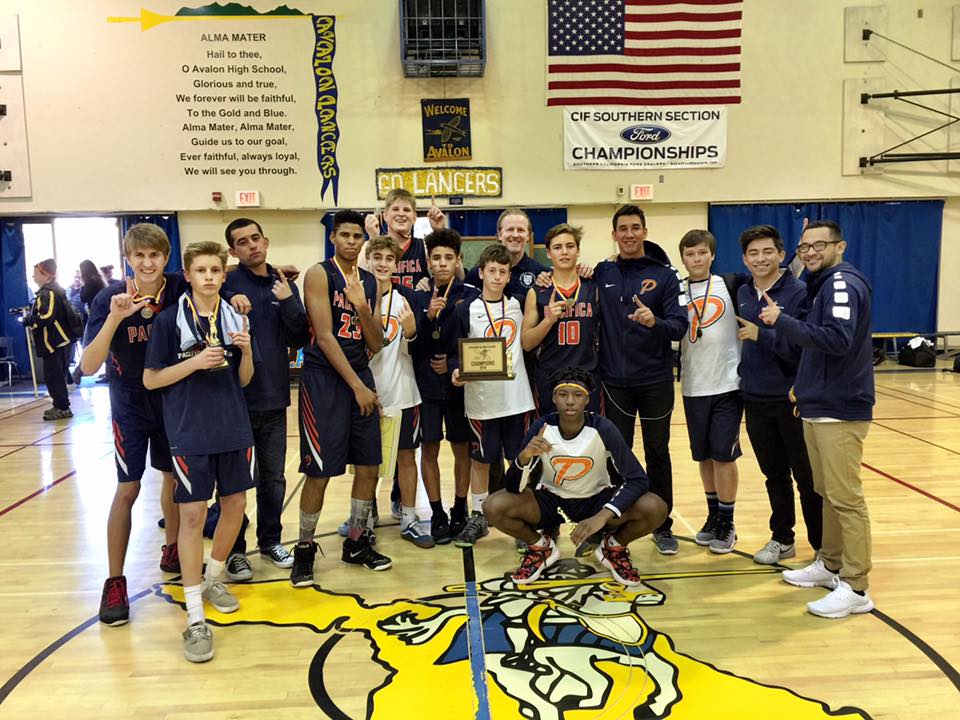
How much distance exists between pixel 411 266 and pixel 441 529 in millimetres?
1681

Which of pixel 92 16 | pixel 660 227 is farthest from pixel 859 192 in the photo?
pixel 92 16

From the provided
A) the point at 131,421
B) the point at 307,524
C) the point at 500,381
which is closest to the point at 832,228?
the point at 500,381

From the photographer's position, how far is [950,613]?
325 cm

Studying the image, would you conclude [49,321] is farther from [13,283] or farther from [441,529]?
[441,529]

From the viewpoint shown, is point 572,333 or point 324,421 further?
point 572,333

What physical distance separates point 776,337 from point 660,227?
8.74 m

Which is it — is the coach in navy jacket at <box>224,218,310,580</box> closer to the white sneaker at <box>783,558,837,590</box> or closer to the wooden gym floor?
the wooden gym floor

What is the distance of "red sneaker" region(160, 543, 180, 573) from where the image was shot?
3.89 m

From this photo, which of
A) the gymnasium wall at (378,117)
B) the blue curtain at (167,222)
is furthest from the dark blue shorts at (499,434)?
the blue curtain at (167,222)

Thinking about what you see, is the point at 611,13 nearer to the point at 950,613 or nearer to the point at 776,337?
the point at 776,337

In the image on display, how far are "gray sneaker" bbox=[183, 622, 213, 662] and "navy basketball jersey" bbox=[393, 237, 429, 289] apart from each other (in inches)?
Result: 89.8

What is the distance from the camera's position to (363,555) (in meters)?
3.91

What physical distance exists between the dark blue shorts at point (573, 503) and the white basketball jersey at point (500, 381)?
0.54 m

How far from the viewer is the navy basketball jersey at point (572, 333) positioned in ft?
12.8
